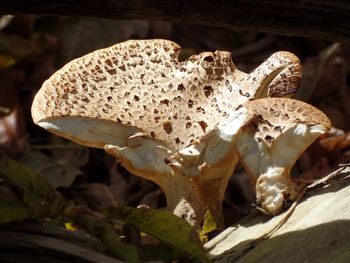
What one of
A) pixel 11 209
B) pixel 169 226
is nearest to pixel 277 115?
pixel 169 226

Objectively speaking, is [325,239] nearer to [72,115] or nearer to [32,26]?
[72,115]

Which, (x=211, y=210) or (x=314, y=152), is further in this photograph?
(x=314, y=152)

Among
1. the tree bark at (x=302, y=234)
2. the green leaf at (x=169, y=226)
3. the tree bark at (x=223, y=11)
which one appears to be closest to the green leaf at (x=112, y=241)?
the green leaf at (x=169, y=226)

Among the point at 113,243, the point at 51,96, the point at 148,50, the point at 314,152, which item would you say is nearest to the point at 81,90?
the point at 51,96

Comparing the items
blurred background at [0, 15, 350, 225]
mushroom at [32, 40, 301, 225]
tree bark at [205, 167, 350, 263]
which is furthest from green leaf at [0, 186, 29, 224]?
blurred background at [0, 15, 350, 225]

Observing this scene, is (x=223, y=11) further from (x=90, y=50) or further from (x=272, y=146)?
(x=90, y=50)

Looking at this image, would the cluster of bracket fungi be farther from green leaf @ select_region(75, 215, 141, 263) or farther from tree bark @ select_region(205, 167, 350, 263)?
green leaf @ select_region(75, 215, 141, 263)
